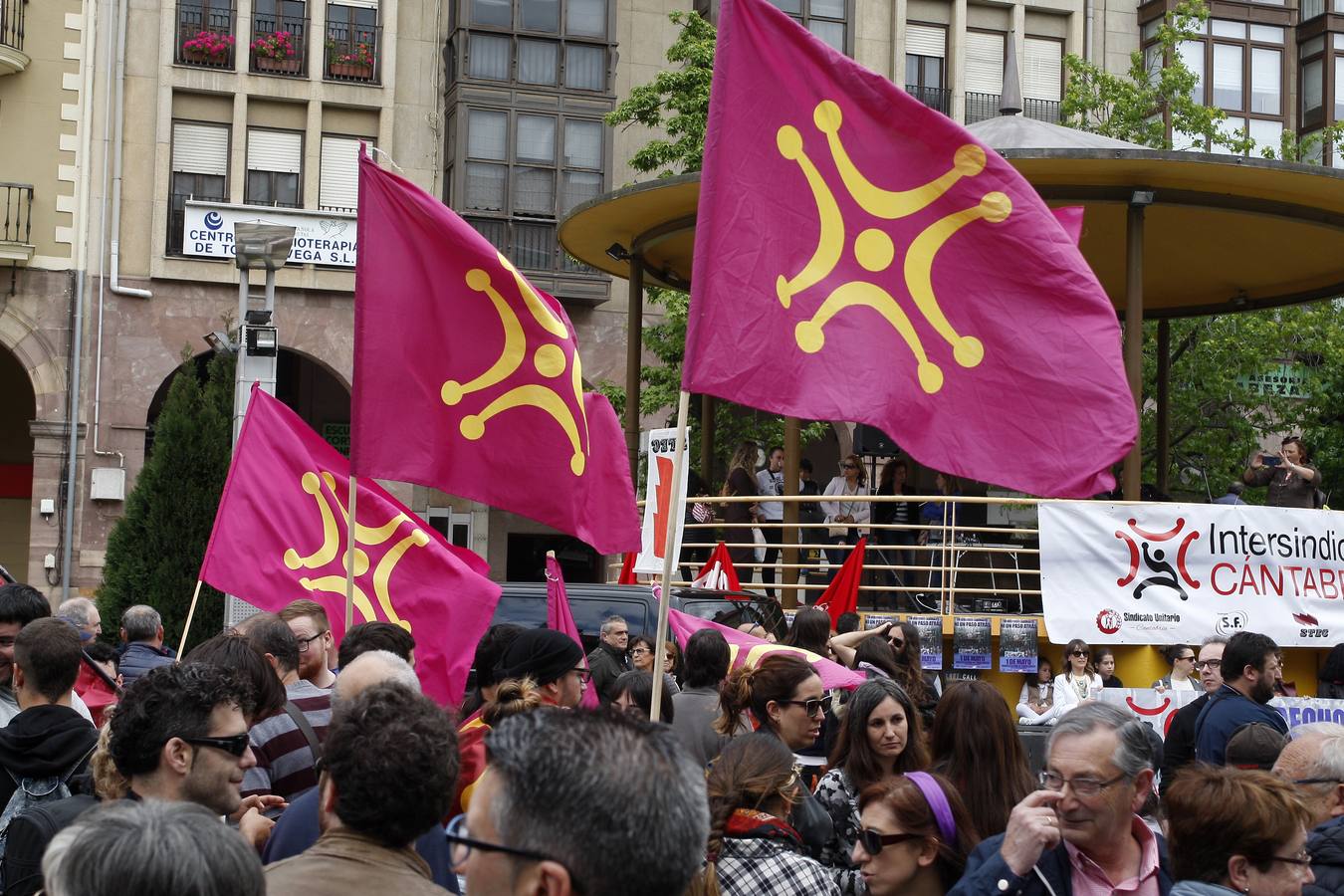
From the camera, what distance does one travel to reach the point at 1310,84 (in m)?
37.6

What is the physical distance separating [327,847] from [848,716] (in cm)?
293

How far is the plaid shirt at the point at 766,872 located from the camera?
4496 mm

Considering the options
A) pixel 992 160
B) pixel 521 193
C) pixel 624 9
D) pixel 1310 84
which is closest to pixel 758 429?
pixel 521 193

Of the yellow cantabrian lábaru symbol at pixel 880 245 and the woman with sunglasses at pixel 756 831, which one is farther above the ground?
the yellow cantabrian lábaru symbol at pixel 880 245

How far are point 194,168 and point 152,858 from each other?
3092 centimetres

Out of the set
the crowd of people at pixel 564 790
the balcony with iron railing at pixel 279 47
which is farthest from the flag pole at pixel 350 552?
the balcony with iron railing at pixel 279 47

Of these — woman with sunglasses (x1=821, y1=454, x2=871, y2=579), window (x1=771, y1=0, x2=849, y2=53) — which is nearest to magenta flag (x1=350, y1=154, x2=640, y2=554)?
woman with sunglasses (x1=821, y1=454, x2=871, y2=579)

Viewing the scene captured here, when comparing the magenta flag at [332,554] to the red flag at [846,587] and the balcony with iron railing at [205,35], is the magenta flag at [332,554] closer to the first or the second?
the red flag at [846,587]

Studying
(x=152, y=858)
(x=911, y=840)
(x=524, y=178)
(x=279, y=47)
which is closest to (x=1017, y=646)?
(x=911, y=840)

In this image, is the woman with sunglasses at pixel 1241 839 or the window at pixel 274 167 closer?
the woman with sunglasses at pixel 1241 839

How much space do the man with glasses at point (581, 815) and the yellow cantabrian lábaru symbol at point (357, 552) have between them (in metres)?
6.15

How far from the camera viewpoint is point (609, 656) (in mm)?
10227

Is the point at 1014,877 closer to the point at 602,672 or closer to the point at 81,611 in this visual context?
the point at 602,672

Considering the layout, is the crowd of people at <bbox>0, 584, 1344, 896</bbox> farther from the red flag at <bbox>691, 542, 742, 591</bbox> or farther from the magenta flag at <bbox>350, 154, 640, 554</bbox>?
the red flag at <bbox>691, 542, 742, 591</bbox>
